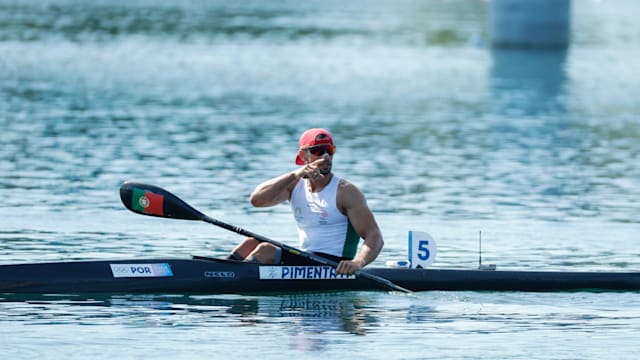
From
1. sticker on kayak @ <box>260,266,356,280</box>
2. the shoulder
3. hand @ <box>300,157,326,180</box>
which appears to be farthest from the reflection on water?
hand @ <box>300,157,326,180</box>

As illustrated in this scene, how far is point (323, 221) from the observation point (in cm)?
1555

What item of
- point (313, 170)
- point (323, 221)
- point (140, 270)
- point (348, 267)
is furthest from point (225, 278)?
point (313, 170)

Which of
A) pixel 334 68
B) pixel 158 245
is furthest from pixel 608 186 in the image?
pixel 334 68

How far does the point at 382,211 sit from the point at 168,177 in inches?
192

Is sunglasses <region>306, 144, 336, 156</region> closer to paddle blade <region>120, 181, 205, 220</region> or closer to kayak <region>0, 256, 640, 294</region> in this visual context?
kayak <region>0, 256, 640, 294</region>

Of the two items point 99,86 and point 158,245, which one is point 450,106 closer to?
point 99,86

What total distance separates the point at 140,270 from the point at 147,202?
2.56 ft

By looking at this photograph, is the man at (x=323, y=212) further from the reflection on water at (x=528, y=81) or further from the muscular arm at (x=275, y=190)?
the reflection on water at (x=528, y=81)

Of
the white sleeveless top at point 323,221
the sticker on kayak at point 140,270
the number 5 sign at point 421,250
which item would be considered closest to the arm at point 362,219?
the white sleeveless top at point 323,221

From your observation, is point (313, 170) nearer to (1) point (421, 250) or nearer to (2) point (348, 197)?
(2) point (348, 197)

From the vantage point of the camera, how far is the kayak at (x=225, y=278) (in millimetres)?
15500

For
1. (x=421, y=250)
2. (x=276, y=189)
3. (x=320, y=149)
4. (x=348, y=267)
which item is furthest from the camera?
(x=421, y=250)

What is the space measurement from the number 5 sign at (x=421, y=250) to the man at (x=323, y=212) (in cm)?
63

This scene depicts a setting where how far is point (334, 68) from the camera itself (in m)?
57.5
